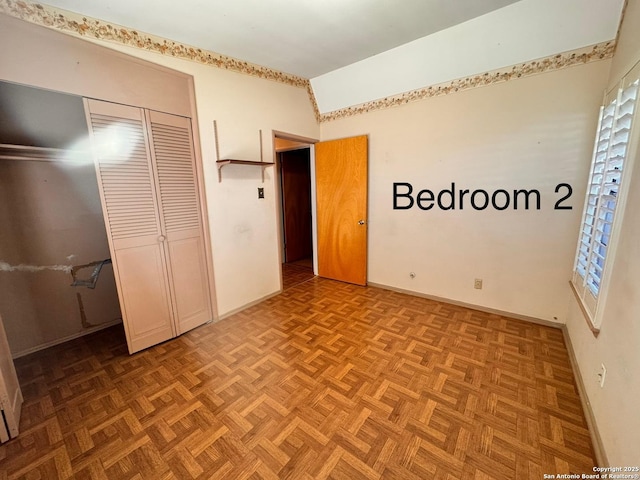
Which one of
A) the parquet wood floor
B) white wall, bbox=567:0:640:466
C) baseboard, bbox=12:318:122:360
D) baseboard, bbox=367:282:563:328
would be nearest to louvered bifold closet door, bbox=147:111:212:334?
the parquet wood floor

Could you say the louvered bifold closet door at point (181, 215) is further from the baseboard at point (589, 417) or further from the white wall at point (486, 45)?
the baseboard at point (589, 417)

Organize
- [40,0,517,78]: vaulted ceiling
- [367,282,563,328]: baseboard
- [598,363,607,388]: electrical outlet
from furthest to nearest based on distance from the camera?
[367,282,563,328]: baseboard, [40,0,517,78]: vaulted ceiling, [598,363,607,388]: electrical outlet

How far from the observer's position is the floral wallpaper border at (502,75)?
2.06m

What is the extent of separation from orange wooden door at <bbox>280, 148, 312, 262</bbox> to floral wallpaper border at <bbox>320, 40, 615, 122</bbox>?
5.79 feet

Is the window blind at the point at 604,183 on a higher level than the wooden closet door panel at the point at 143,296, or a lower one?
higher

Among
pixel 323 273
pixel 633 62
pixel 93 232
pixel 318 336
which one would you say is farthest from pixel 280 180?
pixel 633 62

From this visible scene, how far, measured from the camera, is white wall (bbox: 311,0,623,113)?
1.97 m

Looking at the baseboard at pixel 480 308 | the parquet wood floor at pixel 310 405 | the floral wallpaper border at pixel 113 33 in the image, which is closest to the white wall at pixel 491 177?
the baseboard at pixel 480 308

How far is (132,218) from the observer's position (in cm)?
214

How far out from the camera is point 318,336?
97.0 inches

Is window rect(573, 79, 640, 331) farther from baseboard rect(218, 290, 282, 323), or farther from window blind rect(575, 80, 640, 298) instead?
baseboard rect(218, 290, 282, 323)

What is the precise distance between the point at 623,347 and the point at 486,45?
2528 millimetres

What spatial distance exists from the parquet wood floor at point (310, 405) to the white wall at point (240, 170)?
0.69m

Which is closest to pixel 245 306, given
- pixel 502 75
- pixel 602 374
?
pixel 602 374
